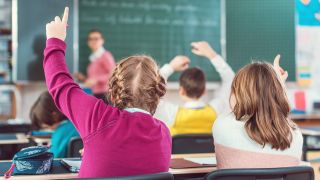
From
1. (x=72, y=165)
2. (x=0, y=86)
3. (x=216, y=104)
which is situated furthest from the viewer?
(x=0, y=86)

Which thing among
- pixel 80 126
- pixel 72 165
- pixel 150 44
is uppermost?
pixel 150 44

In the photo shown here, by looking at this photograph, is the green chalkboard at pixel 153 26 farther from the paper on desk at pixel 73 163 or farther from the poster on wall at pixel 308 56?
the paper on desk at pixel 73 163

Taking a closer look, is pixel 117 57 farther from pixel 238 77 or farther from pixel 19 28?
pixel 238 77

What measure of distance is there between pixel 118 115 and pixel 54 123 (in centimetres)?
156

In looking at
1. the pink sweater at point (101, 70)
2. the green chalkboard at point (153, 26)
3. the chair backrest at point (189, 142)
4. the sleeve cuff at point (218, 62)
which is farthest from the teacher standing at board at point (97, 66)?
the chair backrest at point (189, 142)

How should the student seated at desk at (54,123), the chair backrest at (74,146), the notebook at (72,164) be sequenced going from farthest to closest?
the student seated at desk at (54,123), the chair backrest at (74,146), the notebook at (72,164)

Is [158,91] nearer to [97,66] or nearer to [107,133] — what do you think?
[107,133]

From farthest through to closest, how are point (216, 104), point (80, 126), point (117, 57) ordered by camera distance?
point (117, 57), point (216, 104), point (80, 126)

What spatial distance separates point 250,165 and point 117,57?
4651mm

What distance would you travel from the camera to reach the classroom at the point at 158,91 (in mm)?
1698

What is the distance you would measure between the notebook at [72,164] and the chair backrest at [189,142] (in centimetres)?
88

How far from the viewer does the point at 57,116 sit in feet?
10.1

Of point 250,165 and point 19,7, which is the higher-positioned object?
point 19,7

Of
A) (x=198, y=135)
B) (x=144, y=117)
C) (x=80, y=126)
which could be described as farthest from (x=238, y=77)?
(x=198, y=135)
